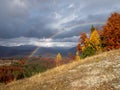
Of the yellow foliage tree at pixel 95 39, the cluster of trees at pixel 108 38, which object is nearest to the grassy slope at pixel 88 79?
the cluster of trees at pixel 108 38

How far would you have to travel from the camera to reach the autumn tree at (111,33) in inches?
3794

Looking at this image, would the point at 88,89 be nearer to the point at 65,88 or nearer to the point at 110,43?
the point at 65,88

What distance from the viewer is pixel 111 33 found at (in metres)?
101

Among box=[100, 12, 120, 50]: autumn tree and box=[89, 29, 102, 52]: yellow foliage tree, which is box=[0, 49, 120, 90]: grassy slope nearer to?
box=[100, 12, 120, 50]: autumn tree

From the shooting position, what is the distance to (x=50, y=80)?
94.4 ft

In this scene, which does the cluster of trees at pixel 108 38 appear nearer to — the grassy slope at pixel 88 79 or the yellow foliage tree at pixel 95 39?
the yellow foliage tree at pixel 95 39

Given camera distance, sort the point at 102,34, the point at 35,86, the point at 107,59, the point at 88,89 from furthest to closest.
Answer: the point at 102,34, the point at 107,59, the point at 35,86, the point at 88,89

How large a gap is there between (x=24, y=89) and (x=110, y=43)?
72.0m

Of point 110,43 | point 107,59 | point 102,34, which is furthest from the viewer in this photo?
A: point 102,34

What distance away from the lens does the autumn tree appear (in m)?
96.4

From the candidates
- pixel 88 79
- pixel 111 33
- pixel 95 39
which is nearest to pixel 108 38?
pixel 111 33

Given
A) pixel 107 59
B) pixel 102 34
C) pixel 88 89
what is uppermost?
pixel 102 34

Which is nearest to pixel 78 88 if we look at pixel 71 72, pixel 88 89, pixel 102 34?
pixel 88 89

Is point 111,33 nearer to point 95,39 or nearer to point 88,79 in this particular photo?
point 95,39
